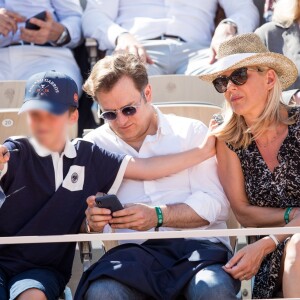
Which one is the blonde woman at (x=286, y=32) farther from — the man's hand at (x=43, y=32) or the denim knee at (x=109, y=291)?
the denim knee at (x=109, y=291)

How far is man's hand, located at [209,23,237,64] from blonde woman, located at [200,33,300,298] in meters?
1.07

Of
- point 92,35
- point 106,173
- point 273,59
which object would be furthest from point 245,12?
point 106,173

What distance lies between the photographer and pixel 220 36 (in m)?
4.80

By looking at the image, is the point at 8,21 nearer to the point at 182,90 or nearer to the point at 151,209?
the point at 182,90

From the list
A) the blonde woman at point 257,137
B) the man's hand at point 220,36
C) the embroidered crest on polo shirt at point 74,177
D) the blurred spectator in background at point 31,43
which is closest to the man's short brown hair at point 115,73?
the blonde woman at point 257,137

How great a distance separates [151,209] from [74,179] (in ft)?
1.03

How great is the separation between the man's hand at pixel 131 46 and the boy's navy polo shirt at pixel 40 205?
1368 mm

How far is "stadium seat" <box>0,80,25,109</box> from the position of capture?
4.50m

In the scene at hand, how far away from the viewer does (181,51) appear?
5012 mm

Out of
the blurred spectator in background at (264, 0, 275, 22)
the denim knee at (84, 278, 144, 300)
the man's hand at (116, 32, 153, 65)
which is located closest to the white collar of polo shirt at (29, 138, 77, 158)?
the denim knee at (84, 278, 144, 300)

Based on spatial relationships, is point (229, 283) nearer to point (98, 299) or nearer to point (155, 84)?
point (98, 299)

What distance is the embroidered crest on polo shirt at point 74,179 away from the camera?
11.2 ft

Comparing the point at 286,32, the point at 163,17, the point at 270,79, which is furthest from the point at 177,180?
the point at 163,17

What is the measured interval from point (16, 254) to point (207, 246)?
0.72 meters
